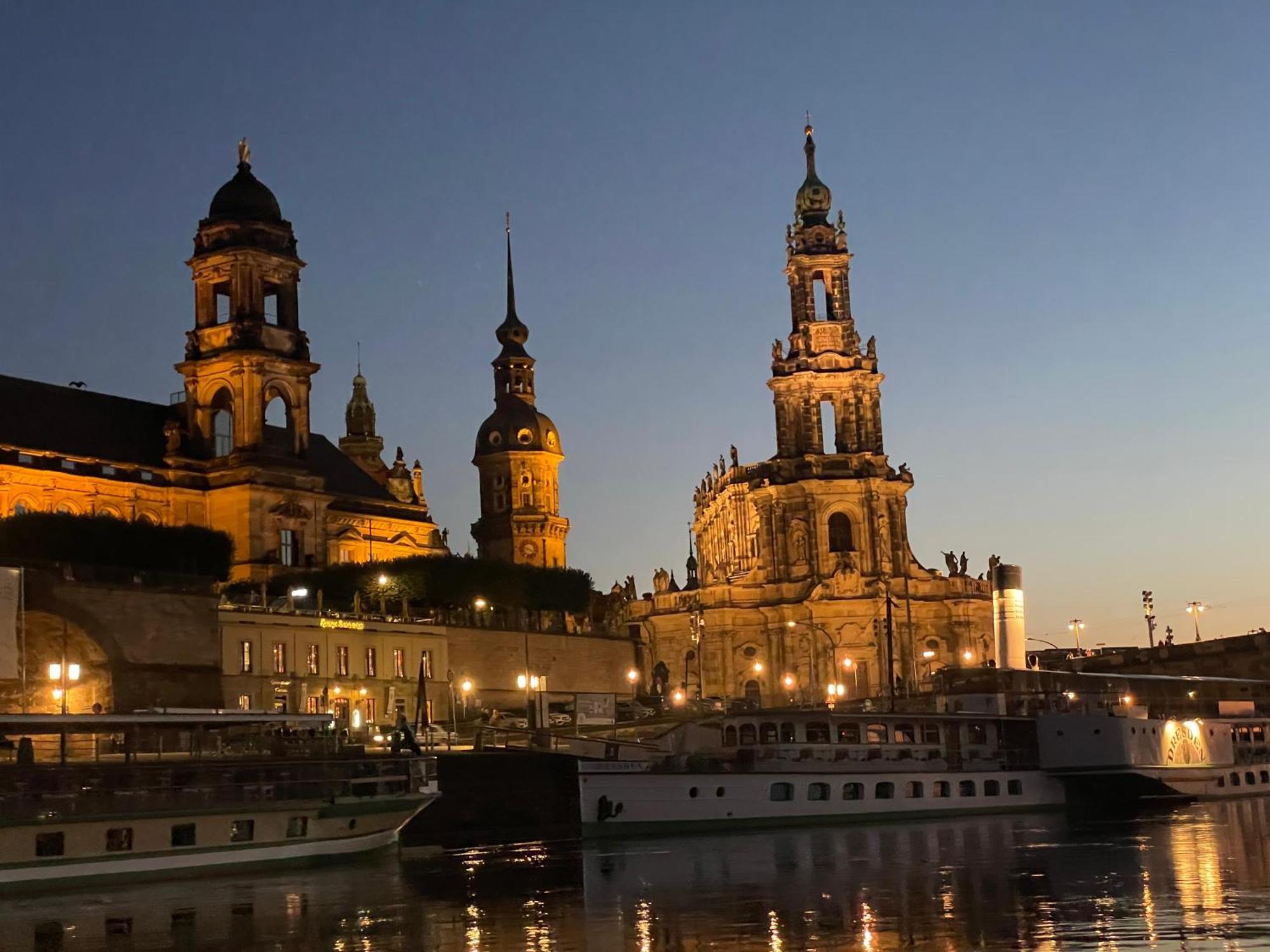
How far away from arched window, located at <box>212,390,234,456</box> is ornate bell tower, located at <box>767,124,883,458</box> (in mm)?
44992

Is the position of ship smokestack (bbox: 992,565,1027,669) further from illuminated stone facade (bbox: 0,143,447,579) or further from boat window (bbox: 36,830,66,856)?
boat window (bbox: 36,830,66,856)

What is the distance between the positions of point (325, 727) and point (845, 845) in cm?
1539

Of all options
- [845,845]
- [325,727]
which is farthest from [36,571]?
[845,845]

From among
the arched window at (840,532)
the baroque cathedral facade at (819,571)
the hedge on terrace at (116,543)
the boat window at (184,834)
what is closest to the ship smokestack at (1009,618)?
the baroque cathedral facade at (819,571)

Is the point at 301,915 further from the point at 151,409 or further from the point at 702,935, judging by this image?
the point at 151,409

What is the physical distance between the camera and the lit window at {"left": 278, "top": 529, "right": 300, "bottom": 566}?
302 ft

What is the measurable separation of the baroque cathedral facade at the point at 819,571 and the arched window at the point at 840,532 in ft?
0.29

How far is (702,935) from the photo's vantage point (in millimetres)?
31094

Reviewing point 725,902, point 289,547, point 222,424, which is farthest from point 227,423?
point 725,902

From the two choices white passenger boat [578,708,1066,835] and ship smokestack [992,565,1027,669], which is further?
ship smokestack [992,565,1027,669]

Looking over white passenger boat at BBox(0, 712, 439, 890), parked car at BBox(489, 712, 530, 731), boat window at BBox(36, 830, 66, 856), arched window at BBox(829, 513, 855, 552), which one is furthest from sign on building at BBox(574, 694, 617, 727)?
arched window at BBox(829, 513, 855, 552)

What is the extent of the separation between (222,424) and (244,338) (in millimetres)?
5018

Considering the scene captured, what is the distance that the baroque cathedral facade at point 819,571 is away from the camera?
117 m

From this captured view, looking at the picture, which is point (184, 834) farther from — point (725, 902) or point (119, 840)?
point (725, 902)
